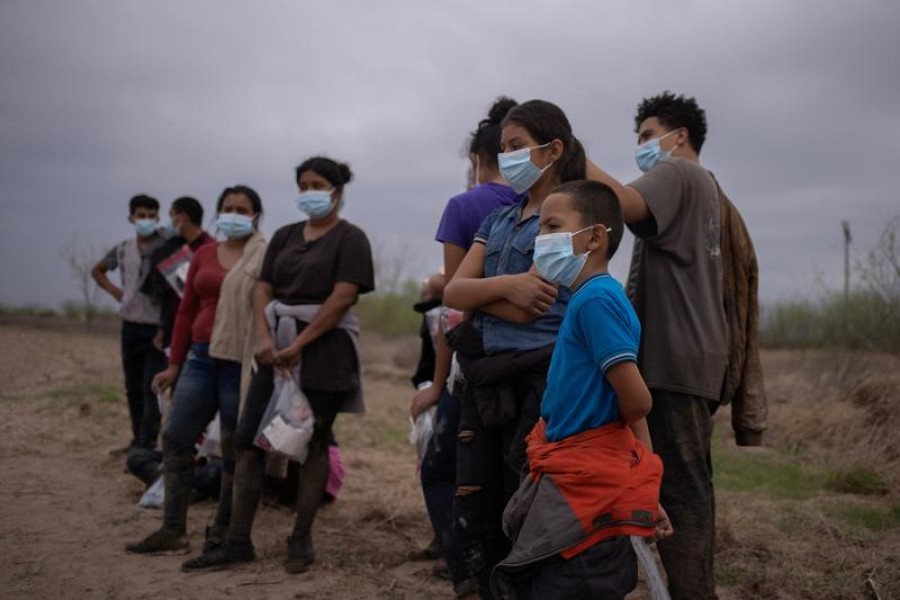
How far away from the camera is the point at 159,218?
7.22 m

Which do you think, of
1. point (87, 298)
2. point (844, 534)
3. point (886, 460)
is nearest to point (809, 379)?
point (886, 460)

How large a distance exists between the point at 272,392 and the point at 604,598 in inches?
100

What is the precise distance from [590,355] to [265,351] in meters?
2.40

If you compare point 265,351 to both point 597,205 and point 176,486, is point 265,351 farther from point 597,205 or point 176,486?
point 597,205

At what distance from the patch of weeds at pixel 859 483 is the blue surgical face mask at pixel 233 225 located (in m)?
4.84

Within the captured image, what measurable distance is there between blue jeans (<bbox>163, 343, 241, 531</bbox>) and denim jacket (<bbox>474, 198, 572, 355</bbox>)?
2.18 m

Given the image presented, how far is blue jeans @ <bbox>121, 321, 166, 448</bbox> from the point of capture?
6.64m

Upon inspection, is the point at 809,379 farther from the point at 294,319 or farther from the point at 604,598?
the point at 604,598

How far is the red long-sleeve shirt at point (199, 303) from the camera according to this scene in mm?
5035

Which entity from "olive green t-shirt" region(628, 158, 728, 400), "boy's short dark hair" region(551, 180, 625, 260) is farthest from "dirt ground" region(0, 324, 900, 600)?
"boy's short dark hair" region(551, 180, 625, 260)

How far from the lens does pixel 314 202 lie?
4711 millimetres

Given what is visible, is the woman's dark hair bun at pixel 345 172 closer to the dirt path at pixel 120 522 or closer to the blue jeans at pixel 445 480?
the blue jeans at pixel 445 480

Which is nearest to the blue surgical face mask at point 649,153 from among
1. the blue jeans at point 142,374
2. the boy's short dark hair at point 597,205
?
the boy's short dark hair at point 597,205

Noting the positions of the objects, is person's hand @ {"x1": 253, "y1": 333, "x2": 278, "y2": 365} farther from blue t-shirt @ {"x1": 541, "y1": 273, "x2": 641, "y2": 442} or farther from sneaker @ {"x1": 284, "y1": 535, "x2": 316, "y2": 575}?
blue t-shirt @ {"x1": 541, "y1": 273, "x2": 641, "y2": 442}
